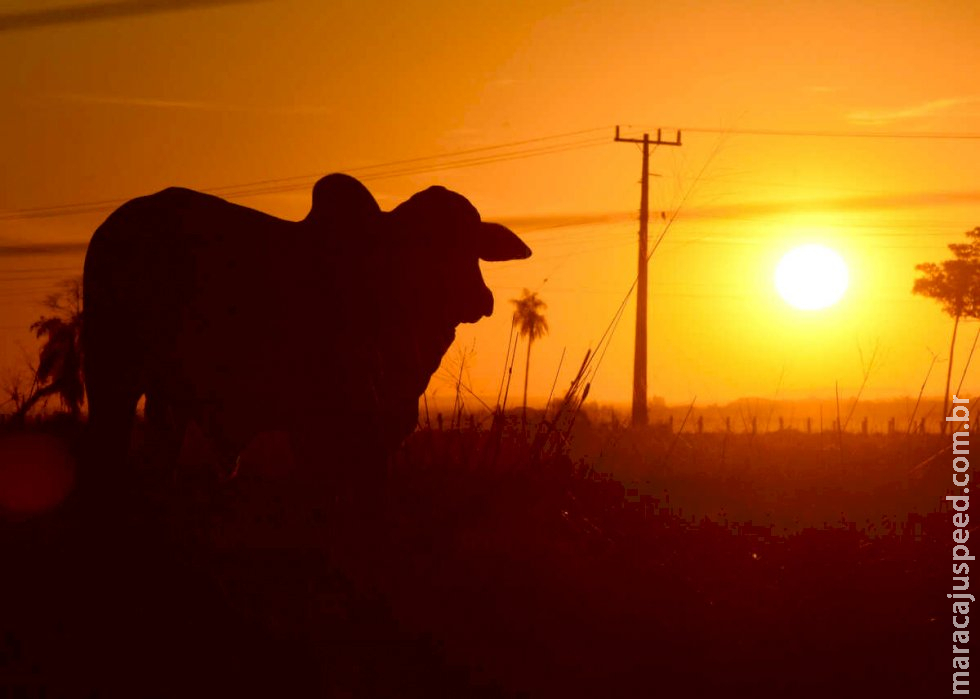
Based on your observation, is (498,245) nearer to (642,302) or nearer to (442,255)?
(442,255)

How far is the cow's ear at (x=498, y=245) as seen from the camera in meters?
7.29

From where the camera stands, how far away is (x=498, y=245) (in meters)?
7.36

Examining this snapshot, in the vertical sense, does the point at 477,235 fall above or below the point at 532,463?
above

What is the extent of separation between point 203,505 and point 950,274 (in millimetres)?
46694

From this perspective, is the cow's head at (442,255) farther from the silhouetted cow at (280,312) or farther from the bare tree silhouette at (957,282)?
the bare tree silhouette at (957,282)

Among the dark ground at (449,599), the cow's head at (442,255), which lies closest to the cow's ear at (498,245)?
the cow's head at (442,255)

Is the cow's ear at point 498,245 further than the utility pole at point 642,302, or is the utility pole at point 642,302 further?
the utility pole at point 642,302

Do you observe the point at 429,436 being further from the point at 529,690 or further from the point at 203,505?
the point at 529,690

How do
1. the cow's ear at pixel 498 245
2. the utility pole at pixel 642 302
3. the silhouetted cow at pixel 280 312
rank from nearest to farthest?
the silhouetted cow at pixel 280 312, the cow's ear at pixel 498 245, the utility pole at pixel 642 302

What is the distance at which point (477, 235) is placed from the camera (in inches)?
281

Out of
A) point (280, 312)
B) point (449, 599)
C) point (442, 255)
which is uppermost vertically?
point (442, 255)

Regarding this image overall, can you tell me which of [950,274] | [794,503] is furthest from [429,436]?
[950,274]

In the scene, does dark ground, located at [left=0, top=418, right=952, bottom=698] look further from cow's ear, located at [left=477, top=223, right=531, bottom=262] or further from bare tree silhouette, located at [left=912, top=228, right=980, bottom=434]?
bare tree silhouette, located at [left=912, top=228, right=980, bottom=434]

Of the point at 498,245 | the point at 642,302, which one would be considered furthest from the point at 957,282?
the point at 498,245
